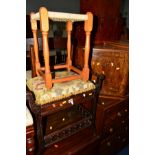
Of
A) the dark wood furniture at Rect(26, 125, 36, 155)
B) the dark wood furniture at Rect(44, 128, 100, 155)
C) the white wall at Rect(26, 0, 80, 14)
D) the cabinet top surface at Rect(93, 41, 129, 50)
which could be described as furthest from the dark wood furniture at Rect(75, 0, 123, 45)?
the white wall at Rect(26, 0, 80, 14)

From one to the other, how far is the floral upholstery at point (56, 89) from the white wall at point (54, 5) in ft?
6.67

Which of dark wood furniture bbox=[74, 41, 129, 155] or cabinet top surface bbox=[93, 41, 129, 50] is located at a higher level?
cabinet top surface bbox=[93, 41, 129, 50]

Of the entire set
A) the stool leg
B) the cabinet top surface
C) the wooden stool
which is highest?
the cabinet top surface

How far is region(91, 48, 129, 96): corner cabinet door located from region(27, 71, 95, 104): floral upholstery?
0.33 metres

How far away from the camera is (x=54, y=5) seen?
338 cm

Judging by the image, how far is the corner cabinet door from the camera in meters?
1.59

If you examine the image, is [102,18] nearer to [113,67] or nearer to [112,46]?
[112,46]

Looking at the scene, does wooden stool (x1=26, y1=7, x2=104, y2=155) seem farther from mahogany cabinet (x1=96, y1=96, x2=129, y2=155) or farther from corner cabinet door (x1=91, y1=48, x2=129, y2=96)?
corner cabinet door (x1=91, y1=48, x2=129, y2=96)

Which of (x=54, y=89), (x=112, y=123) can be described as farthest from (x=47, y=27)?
(x=112, y=123)

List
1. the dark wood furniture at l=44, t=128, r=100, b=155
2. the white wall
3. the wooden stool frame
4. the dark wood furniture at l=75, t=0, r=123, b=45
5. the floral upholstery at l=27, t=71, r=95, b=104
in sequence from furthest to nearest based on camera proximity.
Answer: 1. the white wall
2. the dark wood furniture at l=75, t=0, r=123, b=45
3. the dark wood furniture at l=44, t=128, r=100, b=155
4. the floral upholstery at l=27, t=71, r=95, b=104
5. the wooden stool frame
